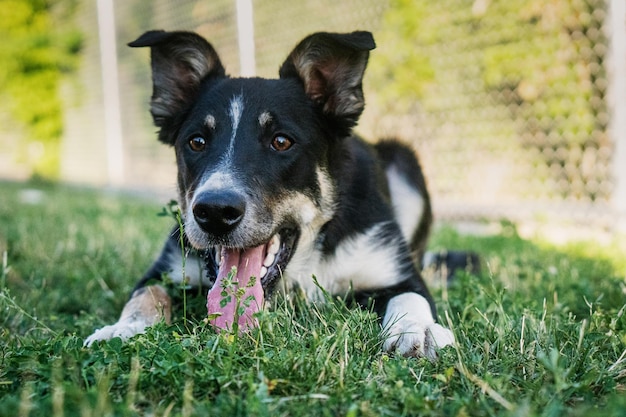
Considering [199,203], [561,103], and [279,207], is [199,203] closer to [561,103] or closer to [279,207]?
[279,207]

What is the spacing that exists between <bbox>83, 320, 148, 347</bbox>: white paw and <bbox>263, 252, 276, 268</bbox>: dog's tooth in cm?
57

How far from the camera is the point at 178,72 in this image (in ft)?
11.3

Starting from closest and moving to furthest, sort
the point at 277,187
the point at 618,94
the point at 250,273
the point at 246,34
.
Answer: the point at 250,273, the point at 277,187, the point at 618,94, the point at 246,34

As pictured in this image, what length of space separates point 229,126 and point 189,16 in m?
9.47

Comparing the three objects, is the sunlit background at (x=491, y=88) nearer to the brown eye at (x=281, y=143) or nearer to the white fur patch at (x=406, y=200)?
the brown eye at (x=281, y=143)

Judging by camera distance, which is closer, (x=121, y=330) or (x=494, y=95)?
(x=121, y=330)

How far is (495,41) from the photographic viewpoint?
6.90 m

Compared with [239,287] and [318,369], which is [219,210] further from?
[318,369]

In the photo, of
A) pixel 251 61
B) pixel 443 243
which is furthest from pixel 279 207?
pixel 251 61

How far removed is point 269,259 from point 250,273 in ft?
0.55

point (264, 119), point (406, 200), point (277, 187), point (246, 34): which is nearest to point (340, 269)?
point (277, 187)

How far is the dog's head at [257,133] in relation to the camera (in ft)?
8.71

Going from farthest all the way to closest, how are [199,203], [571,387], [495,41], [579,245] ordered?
[495,41] → [579,245] → [199,203] → [571,387]

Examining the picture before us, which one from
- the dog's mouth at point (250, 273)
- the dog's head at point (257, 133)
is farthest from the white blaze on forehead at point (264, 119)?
the dog's mouth at point (250, 273)
